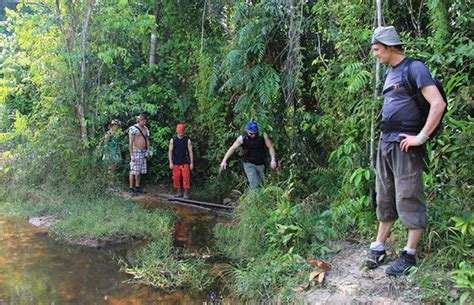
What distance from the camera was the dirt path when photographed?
4.03 meters

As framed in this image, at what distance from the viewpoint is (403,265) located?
413 centimetres

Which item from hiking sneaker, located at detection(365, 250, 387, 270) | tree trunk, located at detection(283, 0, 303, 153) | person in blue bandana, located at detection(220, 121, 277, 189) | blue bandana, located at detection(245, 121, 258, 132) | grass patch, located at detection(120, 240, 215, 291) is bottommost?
grass patch, located at detection(120, 240, 215, 291)

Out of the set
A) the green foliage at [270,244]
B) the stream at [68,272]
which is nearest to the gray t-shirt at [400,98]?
the green foliage at [270,244]

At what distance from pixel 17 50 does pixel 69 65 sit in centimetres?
220

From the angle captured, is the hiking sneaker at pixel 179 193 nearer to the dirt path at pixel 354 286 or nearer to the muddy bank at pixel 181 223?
the muddy bank at pixel 181 223

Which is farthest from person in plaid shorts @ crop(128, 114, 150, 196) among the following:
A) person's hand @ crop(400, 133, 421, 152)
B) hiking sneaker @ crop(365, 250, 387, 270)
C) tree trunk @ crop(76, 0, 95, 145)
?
person's hand @ crop(400, 133, 421, 152)

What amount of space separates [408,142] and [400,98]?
41cm

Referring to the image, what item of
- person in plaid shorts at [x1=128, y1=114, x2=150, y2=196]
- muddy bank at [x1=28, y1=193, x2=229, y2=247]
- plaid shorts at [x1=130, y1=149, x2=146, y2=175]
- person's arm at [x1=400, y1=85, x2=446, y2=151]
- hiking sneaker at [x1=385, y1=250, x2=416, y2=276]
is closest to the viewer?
person's arm at [x1=400, y1=85, x2=446, y2=151]

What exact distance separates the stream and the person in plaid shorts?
2.31 m

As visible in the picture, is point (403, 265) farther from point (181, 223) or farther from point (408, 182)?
point (181, 223)

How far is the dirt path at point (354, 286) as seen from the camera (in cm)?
403

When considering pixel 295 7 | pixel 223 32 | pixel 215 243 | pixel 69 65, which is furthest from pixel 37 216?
pixel 295 7

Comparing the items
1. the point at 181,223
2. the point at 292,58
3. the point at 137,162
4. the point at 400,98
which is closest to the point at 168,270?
the point at 181,223

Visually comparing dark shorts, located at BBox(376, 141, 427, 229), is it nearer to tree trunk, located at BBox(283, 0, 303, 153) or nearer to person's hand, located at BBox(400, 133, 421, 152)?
person's hand, located at BBox(400, 133, 421, 152)
